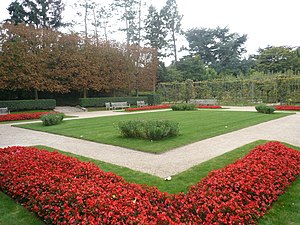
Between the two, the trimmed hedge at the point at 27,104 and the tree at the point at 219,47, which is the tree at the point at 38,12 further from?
the tree at the point at 219,47

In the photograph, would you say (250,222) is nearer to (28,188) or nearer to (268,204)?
(268,204)

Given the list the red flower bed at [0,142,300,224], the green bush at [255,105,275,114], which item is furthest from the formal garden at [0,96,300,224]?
the green bush at [255,105,275,114]

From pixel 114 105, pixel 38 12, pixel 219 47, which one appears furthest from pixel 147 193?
pixel 219 47

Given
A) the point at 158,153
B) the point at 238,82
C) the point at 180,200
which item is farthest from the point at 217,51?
the point at 180,200

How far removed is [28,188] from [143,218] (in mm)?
1886

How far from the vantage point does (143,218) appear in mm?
2559

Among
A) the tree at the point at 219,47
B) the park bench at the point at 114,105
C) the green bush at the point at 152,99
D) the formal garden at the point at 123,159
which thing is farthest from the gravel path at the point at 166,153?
the tree at the point at 219,47

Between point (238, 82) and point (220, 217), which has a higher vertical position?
point (238, 82)

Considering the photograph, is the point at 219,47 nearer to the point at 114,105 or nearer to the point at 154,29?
the point at 154,29

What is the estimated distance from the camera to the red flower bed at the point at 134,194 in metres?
2.66

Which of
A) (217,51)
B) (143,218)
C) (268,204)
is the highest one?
(217,51)

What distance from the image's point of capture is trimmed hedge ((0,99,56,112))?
747 inches

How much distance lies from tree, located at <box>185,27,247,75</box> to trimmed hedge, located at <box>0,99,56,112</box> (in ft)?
102

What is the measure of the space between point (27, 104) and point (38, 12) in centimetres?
1947
